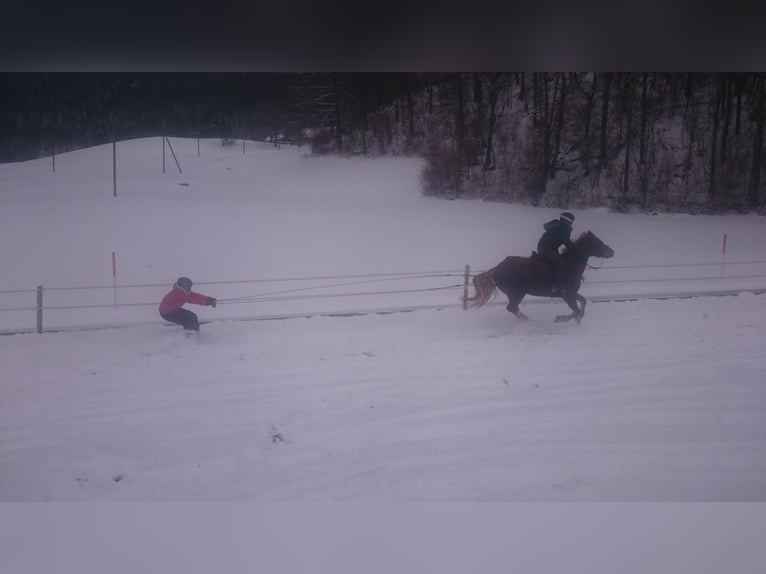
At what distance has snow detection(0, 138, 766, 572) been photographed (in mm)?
3141

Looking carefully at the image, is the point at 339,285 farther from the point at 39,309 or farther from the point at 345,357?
the point at 39,309

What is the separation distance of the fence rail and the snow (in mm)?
13

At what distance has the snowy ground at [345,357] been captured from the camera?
124 inches

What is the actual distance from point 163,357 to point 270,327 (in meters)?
0.60

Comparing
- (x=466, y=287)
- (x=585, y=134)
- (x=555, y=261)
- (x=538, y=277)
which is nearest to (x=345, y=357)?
(x=466, y=287)

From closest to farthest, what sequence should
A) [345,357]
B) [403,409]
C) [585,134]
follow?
[403,409]
[345,357]
[585,134]

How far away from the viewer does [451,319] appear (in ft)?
11.6

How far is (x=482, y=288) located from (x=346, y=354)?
2.85 ft

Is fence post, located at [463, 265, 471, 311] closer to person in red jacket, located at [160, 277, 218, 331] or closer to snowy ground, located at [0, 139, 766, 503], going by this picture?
snowy ground, located at [0, 139, 766, 503]

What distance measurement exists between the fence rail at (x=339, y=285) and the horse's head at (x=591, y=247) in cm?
8

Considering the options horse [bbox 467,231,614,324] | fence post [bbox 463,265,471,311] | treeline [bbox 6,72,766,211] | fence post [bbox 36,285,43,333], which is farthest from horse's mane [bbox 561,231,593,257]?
fence post [bbox 36,285,43,333]

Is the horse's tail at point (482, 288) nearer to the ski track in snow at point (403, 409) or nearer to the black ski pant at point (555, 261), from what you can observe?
the ski track in snow at point (403, 409)

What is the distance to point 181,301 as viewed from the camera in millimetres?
3416

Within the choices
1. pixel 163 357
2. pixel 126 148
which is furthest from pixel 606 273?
pixel 126 148
